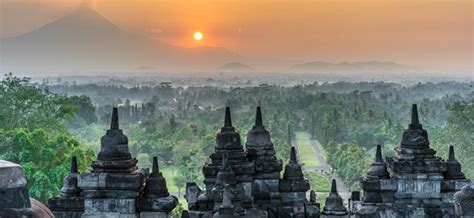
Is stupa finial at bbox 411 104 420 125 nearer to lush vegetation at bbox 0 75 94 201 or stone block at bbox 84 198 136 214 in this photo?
stone block at bbox 84 198 136 214

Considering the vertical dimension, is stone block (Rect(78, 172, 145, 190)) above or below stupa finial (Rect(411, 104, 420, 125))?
below

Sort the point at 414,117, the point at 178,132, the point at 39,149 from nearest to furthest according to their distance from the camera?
the point at 414,117
the point at 39,149
the point at 178,132

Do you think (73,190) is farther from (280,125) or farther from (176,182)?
(280,125)

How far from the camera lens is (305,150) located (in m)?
90.6

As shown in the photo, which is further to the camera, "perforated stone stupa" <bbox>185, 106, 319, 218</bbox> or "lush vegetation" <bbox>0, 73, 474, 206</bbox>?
"lush vegetation" <bbox>0, 73, 474, 206</bbox>

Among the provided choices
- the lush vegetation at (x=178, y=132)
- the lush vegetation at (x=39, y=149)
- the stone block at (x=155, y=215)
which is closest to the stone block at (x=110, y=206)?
the stone block at (x=155, y=215)

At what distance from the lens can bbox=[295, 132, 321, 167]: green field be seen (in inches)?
3216

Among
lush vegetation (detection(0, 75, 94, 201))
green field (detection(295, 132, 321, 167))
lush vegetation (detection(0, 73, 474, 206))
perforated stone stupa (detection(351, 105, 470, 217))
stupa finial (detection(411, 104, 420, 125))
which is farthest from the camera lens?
green field (detection(295, 132, 321, 167))

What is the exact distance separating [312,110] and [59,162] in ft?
284

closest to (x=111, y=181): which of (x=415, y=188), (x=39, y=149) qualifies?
(x=415, y=188)

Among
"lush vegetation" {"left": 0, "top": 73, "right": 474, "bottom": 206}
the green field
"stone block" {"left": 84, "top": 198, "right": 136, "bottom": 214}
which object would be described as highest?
"stone block" {"left": 84, "top": 198, "right": 136, "bottom": 214}

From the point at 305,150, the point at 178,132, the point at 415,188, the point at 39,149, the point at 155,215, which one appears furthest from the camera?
the point at 305,150

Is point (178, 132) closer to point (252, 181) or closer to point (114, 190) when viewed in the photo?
point (252, 181)

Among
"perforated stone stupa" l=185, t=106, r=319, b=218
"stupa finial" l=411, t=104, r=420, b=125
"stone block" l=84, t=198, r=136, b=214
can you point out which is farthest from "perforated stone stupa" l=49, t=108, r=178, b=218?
"stupa finial" l=411, t=104, r=420, b=125
